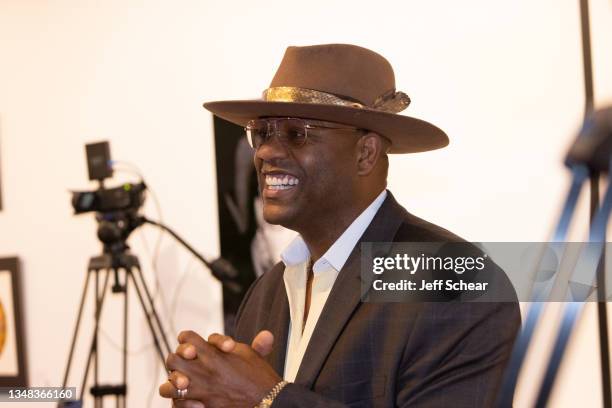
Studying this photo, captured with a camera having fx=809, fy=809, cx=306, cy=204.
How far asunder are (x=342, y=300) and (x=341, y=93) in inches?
24.1

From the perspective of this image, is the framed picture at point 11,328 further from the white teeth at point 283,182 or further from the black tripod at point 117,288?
the white teeth at point 283,182

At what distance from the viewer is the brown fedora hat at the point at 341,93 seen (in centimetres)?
225

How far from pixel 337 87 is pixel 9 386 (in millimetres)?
2946

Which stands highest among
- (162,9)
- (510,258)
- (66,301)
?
(162,9)

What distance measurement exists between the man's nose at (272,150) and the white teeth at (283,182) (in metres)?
0.06

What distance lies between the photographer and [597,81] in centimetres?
290

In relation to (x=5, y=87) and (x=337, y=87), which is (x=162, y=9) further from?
(x=337, y=87)

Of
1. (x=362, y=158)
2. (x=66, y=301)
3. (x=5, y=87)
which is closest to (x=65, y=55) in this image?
(x=5, y=87)

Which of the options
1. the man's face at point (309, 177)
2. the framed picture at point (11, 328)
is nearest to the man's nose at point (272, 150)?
the man's face at point (309, 177)

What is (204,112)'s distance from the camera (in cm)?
382

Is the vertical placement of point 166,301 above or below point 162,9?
below

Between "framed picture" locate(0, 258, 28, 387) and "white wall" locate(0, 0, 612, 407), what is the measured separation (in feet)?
0.20

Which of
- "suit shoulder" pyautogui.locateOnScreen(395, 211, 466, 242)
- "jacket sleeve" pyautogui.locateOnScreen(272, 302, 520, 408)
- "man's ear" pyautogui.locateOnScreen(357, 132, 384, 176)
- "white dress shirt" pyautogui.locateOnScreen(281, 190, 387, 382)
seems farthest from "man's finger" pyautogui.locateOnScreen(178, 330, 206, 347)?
"man's ear" pyautogui.locateOnScreen(357, 132, 384, 176)

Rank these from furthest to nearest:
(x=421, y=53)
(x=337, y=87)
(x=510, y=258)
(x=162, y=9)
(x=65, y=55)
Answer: (x=65, y=55) < (x=162, y=9) < (x=421, y=53) < (x=510, y=258) < (x=337, y=87)
